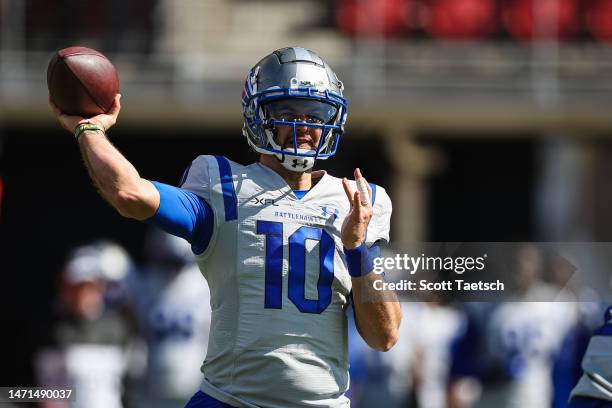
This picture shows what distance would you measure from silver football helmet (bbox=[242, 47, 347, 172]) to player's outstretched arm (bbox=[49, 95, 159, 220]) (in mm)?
467

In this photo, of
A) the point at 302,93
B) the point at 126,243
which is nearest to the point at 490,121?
the point at 126,243

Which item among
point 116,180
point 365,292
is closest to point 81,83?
point 116,180

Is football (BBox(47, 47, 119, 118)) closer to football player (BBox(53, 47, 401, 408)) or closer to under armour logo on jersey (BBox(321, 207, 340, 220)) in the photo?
football player (BBox(53, 47, 401, 408))

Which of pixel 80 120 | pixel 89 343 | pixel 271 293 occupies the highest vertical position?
pixel 80 120

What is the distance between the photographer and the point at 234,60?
555 inches

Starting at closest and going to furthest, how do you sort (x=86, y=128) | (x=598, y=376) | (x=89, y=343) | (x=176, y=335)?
(x=86, y=128)
(x=598, y=376)
(x=89, y=343)
(x=176, y=335)

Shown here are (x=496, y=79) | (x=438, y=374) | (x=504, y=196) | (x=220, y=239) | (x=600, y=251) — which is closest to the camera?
(x=220, y=239)

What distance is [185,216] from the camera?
148 inches

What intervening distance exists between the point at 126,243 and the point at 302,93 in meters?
11.8

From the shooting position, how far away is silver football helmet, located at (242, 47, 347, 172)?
3973mm

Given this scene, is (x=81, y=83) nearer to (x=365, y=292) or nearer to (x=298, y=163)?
(x=298, y=163)

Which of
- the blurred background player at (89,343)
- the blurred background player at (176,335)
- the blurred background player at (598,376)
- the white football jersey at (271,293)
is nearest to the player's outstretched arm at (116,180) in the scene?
the white football jersey at (271,293)

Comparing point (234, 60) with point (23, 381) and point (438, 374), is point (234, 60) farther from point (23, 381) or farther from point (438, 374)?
point (23, 381)

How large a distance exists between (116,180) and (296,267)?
1.99 ft
